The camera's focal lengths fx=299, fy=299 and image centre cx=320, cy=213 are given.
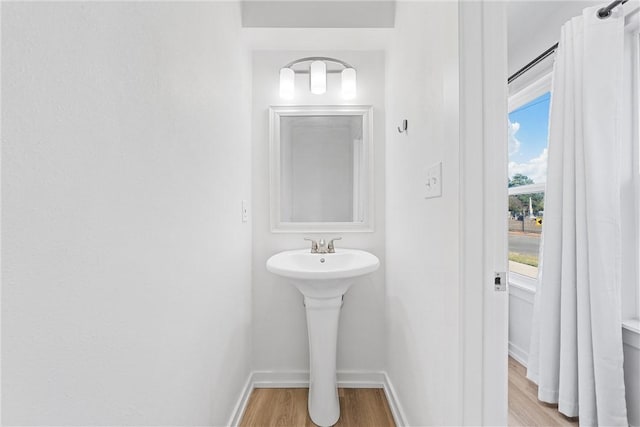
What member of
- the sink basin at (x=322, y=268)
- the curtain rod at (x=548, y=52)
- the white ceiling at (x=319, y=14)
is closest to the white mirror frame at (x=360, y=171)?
the sink basin at (x=322, y=268)

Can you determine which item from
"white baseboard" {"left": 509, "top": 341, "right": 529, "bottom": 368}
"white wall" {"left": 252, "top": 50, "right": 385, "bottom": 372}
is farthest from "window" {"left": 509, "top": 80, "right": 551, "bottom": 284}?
"white wall" {"left": 252, "top": 50, "right": 385, "bottom": 372}

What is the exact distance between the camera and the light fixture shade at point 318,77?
1824 mm

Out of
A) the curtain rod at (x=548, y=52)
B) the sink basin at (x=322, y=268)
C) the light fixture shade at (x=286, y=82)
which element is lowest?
the sink basin at (x=322, y=268)

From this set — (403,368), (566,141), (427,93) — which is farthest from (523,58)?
(403,368)

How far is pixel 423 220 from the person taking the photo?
1.20 m

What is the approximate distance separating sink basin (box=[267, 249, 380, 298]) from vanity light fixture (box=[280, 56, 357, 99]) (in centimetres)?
99

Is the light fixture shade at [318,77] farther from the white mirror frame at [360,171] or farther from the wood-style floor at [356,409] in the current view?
the wood-style floor at [356,409]

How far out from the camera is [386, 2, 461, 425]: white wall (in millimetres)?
914

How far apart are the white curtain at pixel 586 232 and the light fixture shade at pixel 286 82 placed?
152 centimetres

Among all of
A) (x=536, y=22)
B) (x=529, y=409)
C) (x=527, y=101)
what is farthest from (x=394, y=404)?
(x=536, y=22)

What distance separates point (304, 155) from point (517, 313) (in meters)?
A: 1.93

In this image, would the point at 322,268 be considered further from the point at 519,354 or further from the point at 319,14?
the point at 519,354

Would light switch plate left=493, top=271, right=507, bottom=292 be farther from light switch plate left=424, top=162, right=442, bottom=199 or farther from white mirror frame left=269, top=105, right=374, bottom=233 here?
white mirror frame left=269, top=105, right=374, bottom=233

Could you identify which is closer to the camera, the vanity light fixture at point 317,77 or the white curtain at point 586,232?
the white curtain at point 586,232
